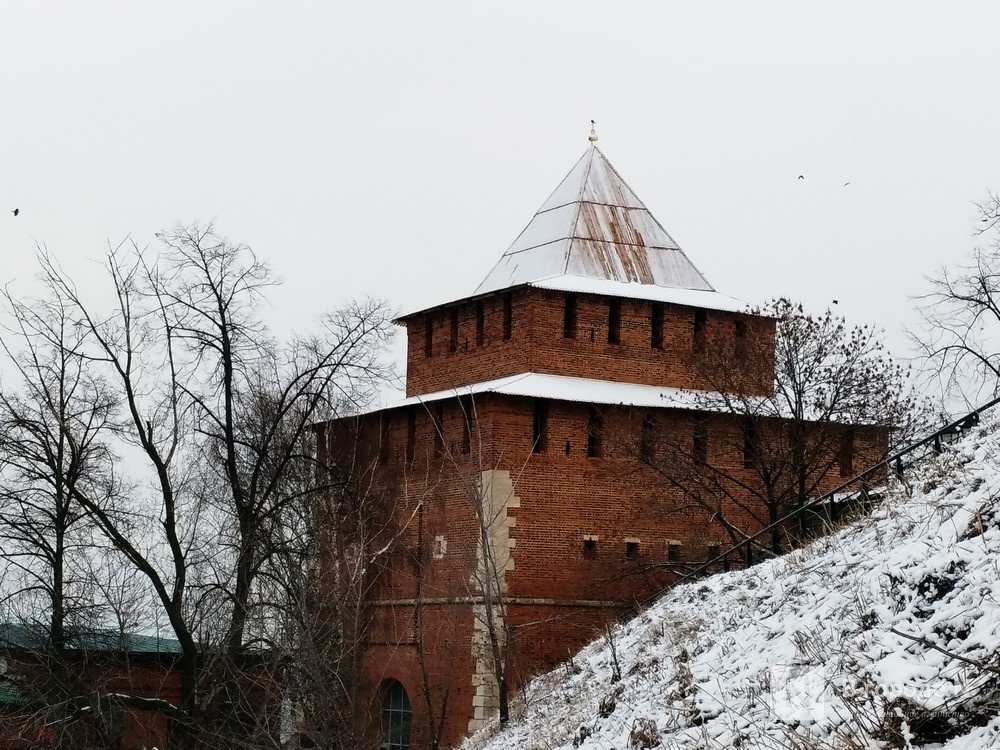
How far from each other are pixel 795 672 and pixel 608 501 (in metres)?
15.4

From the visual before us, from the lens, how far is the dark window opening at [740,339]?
26352mm

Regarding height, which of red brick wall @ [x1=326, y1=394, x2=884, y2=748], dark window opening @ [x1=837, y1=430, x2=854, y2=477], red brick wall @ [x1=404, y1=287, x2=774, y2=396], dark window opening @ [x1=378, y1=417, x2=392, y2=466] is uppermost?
red brick wall @ [x1=404, y1=287, x2=774, y2=396]

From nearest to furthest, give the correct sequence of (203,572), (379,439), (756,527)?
(756,527) < (379,439) < (203,572)

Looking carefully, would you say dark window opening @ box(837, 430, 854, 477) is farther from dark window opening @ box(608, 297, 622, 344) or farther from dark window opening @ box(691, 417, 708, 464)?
dark window opening @ box(608, 297, 622, 344)

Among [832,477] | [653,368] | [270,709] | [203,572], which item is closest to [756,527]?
[832,477]

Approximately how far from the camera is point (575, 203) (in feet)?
96.7

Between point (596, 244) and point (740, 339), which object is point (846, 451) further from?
point (596, 244)

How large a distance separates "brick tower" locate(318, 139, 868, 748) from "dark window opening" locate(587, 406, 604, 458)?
0.04 m

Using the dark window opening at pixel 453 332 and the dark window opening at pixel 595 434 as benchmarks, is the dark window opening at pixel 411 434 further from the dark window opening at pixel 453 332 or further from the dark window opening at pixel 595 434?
the dark window opening at pixel 595 434

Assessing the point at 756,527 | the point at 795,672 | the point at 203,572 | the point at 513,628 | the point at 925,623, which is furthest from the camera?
the point at 203,572

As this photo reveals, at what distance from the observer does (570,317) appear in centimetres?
2702

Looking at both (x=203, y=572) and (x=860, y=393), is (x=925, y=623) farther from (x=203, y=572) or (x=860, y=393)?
(x=203, y=572)

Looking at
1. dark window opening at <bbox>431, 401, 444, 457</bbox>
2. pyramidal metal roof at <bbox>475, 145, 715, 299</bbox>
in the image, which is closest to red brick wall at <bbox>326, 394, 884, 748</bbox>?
dark window opening at <bbox>431, 401, 444, 457</bbox>

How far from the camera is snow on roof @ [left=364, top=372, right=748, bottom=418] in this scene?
25469mm
